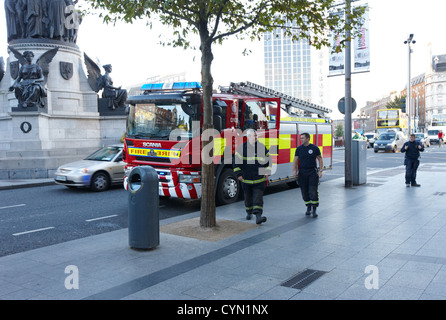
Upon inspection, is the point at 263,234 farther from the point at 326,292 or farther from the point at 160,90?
the point at 160,90

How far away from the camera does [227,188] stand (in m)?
10.2

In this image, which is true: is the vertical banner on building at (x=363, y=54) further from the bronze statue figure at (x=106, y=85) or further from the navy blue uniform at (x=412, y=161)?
the bronze statue figure at (x=106, y=85)

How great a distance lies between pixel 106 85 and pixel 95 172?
1203 cm

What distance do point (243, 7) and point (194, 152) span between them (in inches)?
127

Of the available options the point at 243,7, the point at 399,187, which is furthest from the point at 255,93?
the point at 399,187

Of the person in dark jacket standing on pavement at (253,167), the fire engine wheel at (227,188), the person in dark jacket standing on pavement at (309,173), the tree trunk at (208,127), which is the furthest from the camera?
the fire engine wheel at (227,188)

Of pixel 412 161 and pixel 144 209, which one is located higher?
pixel 412 161

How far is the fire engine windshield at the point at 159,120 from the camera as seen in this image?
30.8 feet

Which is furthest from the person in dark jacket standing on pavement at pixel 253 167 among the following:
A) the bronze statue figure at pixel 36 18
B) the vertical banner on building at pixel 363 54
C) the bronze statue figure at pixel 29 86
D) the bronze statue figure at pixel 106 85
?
the bronze statue figure at pixel 36 18

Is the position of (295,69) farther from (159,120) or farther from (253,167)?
(253,167)

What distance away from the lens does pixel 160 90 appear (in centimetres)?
1031

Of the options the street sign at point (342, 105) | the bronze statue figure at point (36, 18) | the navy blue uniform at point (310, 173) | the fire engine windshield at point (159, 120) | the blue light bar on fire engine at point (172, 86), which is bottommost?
the navy blue uniform at point (310, 173)

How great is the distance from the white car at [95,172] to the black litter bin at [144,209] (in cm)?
682

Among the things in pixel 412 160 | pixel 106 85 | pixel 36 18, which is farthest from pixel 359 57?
pixel 36 18
